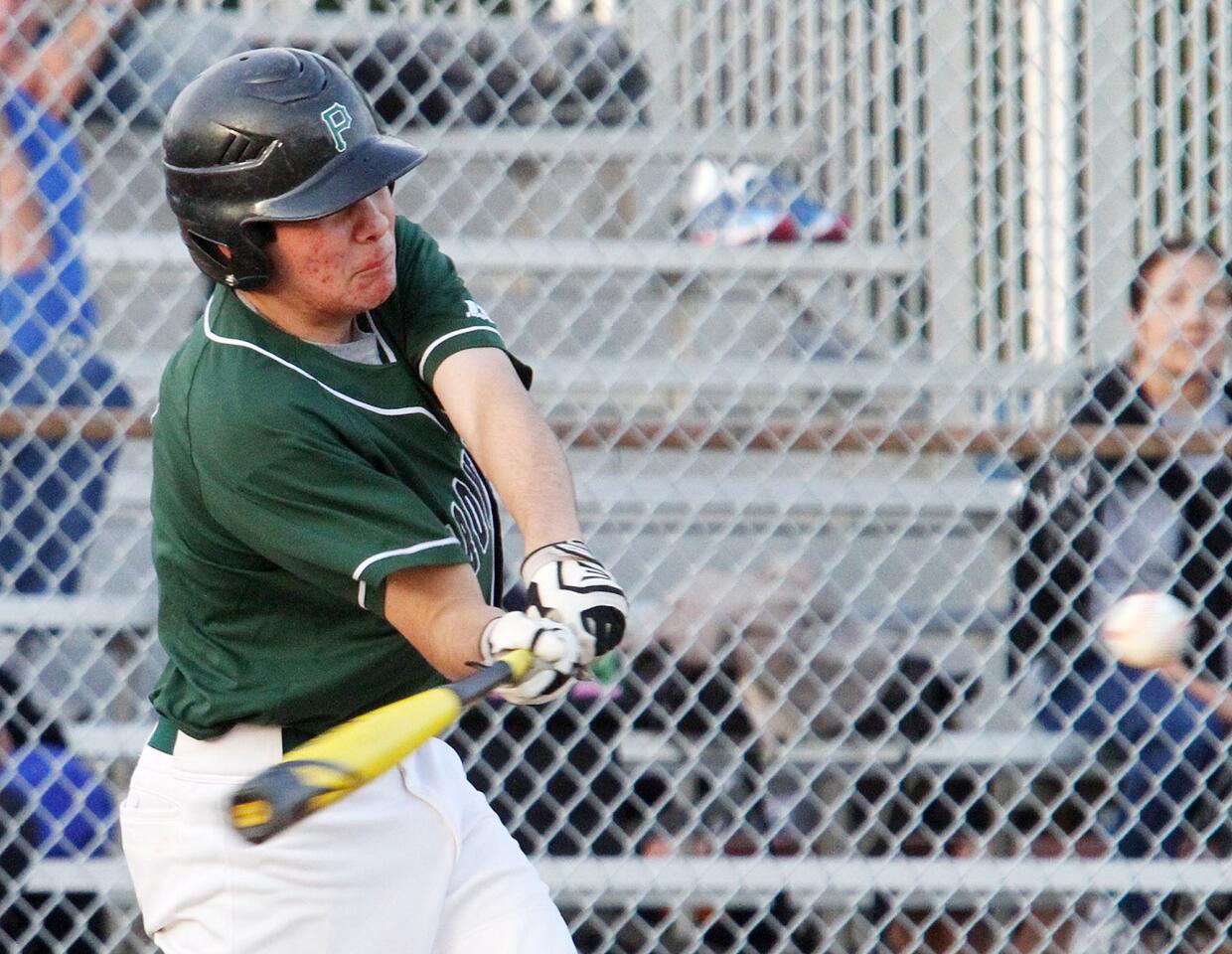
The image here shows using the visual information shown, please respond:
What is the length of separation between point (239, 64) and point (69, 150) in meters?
1.99

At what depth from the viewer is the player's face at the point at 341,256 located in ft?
6.63

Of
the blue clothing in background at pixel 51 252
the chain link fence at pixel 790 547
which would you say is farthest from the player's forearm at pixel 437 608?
the blue clothing in background at pixel 51 252

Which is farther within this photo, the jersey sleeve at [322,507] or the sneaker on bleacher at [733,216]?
the sneaker on bleacher at [733,216]

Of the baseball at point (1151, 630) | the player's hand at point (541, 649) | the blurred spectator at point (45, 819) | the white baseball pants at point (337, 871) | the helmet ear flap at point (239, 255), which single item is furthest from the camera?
the blurred spectator at point (45, 819)

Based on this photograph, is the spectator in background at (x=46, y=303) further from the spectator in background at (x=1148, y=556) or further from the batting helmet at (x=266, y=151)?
the spectator in background at (x=1148, y=556)

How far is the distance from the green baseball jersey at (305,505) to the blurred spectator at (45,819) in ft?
4.42

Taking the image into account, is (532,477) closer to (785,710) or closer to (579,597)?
(579,597)

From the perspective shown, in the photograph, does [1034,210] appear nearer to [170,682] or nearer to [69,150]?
[69,150]

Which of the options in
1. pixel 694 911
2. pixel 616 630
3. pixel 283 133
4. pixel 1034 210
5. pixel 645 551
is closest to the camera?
pixel 616 630

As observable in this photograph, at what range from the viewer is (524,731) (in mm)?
3645

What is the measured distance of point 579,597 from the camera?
1.84m

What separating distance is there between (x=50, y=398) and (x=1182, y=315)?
2.49 metres

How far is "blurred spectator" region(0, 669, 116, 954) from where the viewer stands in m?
3.43

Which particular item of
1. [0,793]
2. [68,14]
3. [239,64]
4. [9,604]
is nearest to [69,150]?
[68,14]
